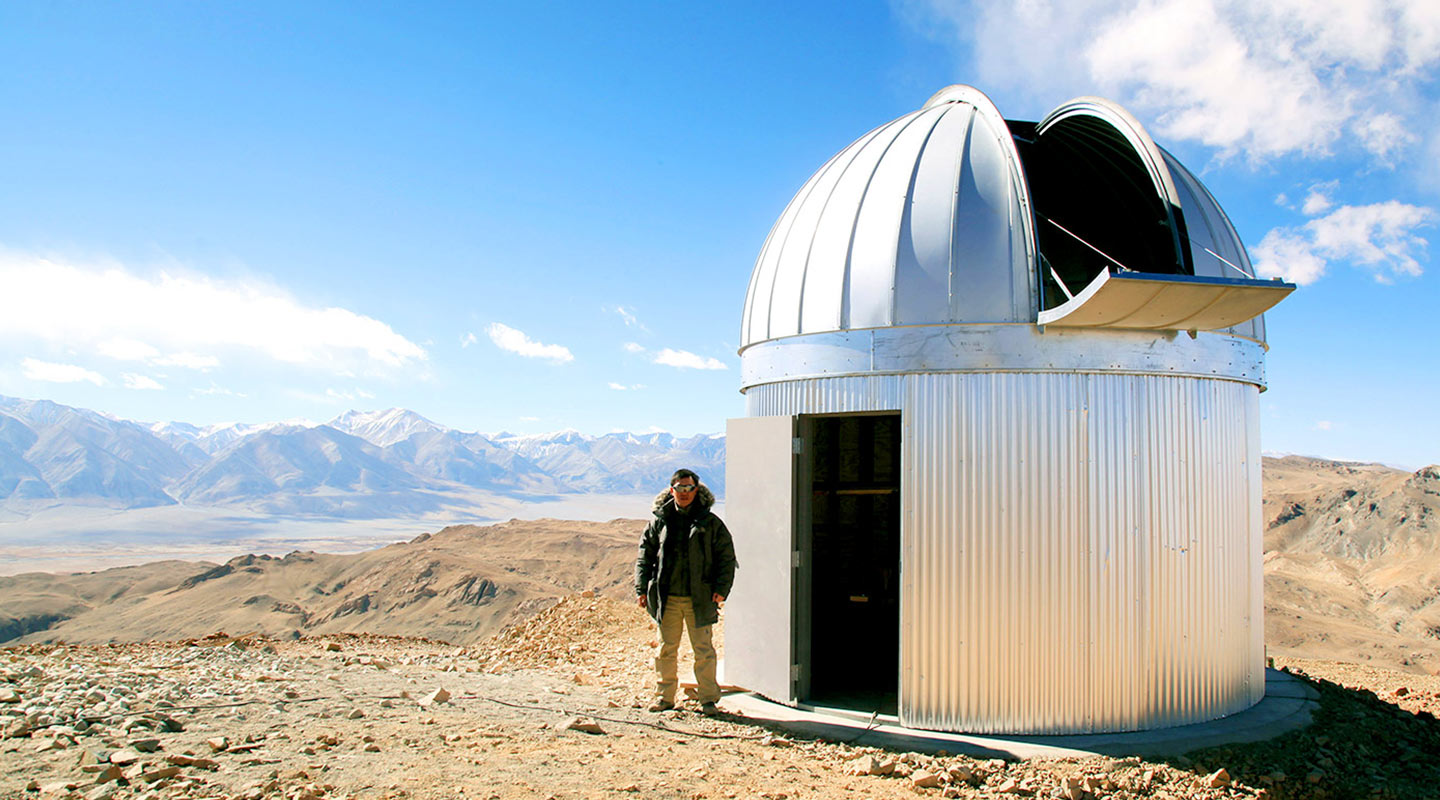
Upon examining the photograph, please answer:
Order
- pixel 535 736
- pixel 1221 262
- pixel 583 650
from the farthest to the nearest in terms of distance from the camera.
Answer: pixel 583 650 → pixel 1221 262 → pixel 535 736

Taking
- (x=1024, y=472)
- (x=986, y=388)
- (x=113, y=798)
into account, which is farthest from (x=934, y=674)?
(x=113, y=798)

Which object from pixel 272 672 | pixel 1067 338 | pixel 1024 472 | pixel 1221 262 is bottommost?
pixel 272 672

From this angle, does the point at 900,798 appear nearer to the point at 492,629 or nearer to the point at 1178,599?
the point at 1178,599

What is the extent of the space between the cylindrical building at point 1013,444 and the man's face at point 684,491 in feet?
3.37

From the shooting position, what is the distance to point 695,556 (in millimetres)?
6520

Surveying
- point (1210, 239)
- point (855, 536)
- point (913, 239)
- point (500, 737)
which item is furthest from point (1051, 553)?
point (855, 536)

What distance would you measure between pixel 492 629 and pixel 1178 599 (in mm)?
24740

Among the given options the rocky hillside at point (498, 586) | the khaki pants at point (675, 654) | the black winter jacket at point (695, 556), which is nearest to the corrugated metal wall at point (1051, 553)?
the black winter jacket at point (695, 556)

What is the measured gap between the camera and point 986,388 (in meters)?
6.31

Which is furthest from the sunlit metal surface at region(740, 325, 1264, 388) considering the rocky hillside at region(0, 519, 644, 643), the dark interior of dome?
the rocky hillside at region(0, 519, 644, 643)

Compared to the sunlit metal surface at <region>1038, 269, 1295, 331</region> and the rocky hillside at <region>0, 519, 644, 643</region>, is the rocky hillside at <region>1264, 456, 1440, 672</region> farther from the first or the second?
the rocky hillside at <region>0, 519, 644, 643</region>

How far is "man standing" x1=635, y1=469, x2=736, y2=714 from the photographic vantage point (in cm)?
652

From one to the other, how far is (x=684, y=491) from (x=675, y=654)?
55.5 inches

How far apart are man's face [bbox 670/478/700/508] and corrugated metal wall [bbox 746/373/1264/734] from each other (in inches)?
67.3
